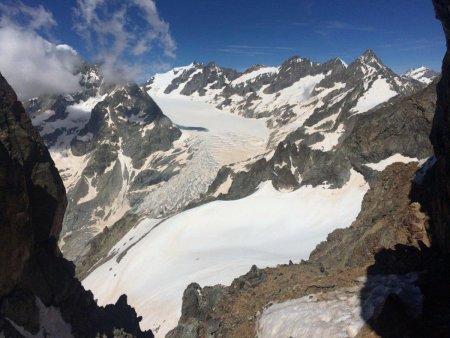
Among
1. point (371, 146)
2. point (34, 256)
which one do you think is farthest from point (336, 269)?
point (371, 146)

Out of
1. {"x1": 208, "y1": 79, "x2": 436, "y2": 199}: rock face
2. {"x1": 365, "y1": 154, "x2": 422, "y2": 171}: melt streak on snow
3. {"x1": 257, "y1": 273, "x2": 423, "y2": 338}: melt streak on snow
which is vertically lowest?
{"x1": 257, "y1": 273, "x2": 423, "y2": 338}: melt streak on snow

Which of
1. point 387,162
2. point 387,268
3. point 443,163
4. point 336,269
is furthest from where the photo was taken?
point 387,162

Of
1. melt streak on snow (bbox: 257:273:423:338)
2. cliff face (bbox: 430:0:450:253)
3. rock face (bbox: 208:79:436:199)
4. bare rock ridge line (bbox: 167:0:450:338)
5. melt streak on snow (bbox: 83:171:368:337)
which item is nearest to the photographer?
bare rock ridge line (bbox: 167:0:450:338)

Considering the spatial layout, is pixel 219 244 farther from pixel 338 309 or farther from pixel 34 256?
pixel 338 309

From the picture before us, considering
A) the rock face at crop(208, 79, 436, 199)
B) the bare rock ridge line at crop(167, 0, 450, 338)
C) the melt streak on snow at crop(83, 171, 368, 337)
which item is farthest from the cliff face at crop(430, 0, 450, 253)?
the rock face at crop(208, 79, 436, 199)

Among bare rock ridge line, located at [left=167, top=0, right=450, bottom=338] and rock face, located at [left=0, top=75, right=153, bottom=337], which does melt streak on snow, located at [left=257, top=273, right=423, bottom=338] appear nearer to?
bare rock ridge line, located at [left=167, top=0, right=450, bottom=338]

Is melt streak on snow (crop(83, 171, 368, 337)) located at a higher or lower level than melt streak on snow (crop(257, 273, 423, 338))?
higher
